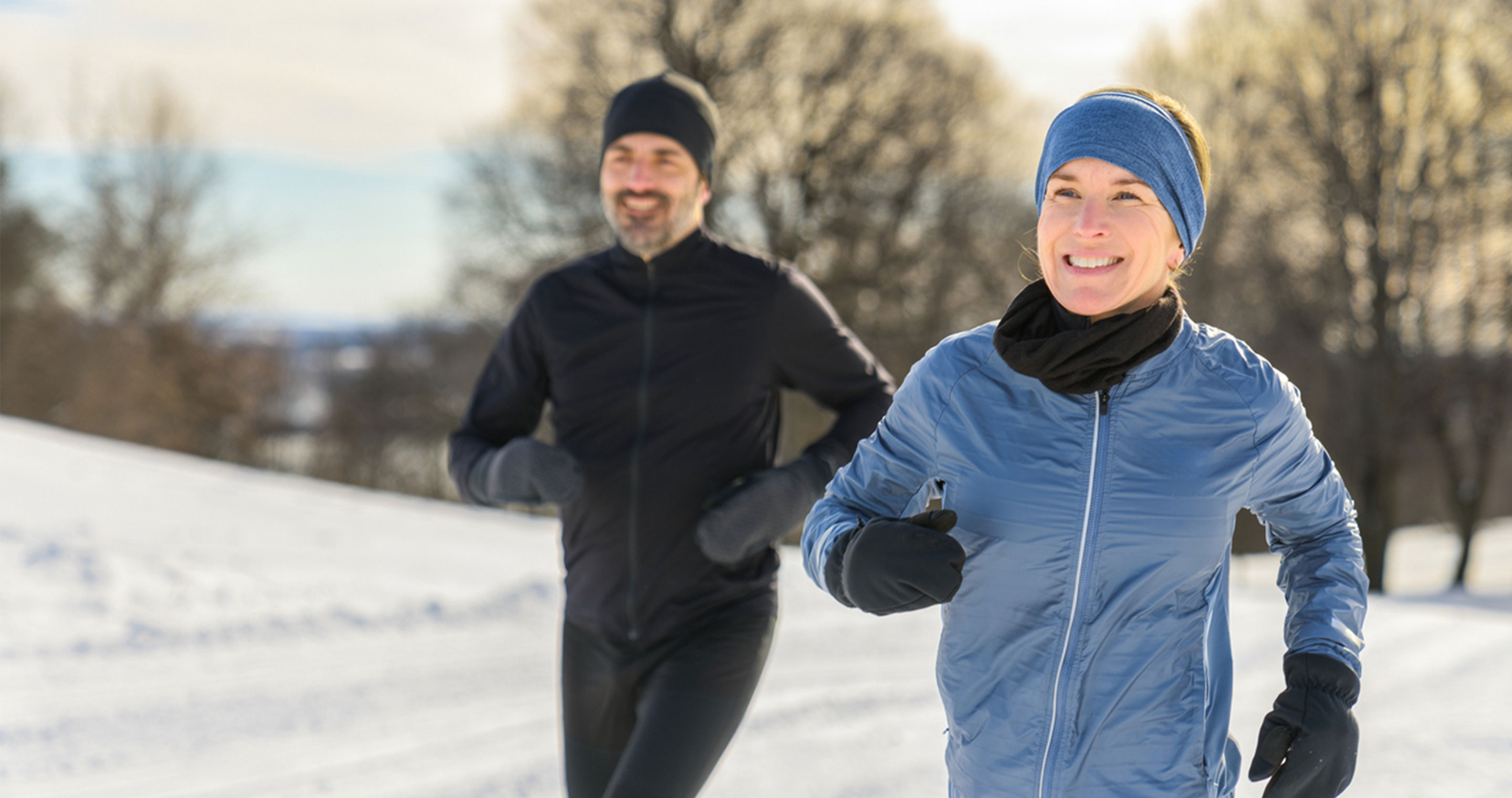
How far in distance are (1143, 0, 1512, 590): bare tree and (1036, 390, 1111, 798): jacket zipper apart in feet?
52.6

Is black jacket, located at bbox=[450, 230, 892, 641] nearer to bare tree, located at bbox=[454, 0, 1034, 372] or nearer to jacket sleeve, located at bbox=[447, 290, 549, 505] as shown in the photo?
jacket sleeve, located at bbox=[447, 290, 549, 505]

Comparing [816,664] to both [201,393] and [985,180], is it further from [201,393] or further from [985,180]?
[201,393]

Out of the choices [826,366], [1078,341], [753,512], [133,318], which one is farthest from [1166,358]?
[133,318]

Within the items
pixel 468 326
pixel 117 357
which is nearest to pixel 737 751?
pixel 468 326

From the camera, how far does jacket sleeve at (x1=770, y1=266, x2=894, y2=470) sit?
8.40 ft

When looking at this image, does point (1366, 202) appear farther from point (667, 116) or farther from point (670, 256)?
point (670, 256)

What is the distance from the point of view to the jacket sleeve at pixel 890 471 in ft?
4.93

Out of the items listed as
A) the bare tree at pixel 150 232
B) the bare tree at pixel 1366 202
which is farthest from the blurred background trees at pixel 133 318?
the bare tree at pixel 1366 202

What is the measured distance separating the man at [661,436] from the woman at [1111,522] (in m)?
0.91

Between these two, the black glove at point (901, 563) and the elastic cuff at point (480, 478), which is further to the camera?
the elastic cuff at point (480, 478)

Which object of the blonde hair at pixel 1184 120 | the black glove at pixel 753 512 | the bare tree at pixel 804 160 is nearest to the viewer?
the blonde hair at pixel 1184 120

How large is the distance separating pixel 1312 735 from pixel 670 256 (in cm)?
164

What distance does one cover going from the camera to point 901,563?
140 cm

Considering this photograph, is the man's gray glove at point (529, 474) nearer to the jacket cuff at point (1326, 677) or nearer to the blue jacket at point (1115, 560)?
the blue jacket at point (1115, 560)
